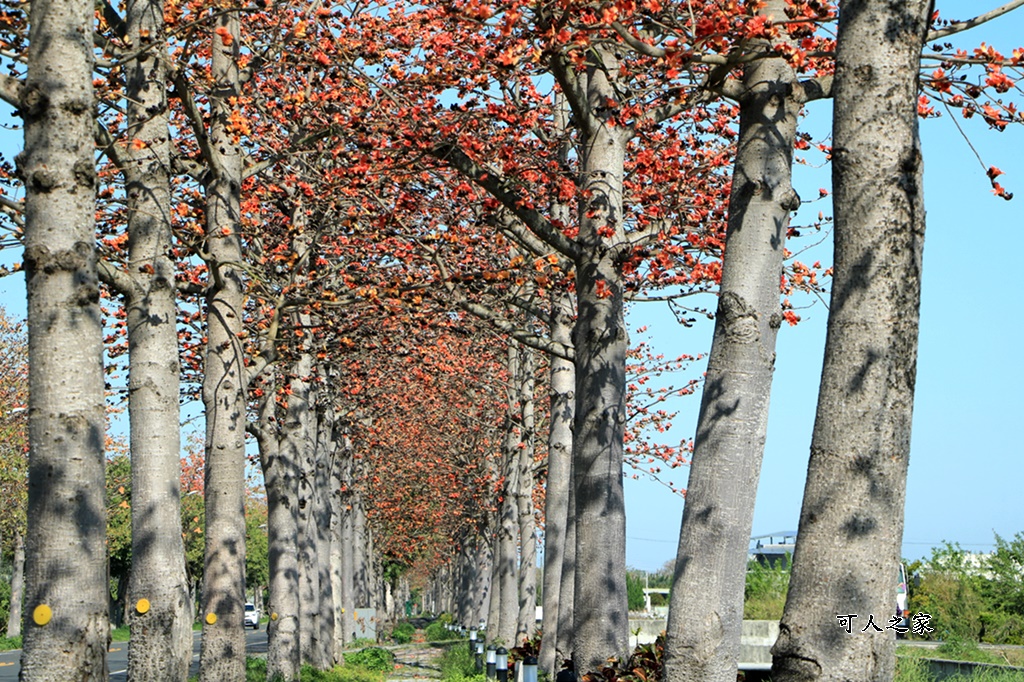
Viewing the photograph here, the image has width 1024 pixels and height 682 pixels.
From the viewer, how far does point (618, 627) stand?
34.1 feet

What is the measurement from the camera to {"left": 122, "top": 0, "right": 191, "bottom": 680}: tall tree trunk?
870cm

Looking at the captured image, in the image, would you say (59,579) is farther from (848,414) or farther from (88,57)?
(848,414)

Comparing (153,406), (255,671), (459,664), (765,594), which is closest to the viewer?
(153,406)

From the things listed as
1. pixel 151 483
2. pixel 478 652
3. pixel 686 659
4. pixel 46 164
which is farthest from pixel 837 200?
pixel 478 652

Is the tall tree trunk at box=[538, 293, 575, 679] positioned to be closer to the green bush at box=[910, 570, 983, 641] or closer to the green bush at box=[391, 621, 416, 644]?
the green bush at box=[910, 570, 983, 641]

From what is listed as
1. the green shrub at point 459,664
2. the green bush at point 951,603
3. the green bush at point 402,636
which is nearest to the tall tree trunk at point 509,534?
the green shrub at point 459,664

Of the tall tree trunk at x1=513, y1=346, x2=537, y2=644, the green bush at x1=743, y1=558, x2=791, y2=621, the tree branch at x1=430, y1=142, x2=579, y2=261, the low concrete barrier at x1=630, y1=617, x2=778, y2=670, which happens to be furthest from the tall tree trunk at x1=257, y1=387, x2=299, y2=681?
the green bush at x1=743, y1=558, x2=791, y2=621

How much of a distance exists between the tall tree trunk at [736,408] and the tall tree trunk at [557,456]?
826cm

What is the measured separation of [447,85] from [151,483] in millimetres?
4989

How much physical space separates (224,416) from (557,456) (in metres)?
5.61

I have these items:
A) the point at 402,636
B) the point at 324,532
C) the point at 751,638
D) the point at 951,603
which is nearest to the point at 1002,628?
the point at 951,603

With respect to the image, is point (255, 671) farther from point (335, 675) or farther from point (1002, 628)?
point (1002, 628)

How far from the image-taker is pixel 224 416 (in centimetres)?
1226

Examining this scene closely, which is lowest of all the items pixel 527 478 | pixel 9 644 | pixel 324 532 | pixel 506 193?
pixel 9 644
